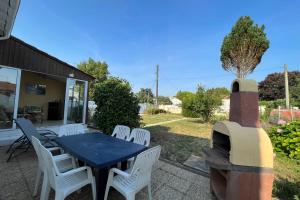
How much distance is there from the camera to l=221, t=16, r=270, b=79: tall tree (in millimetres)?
11883

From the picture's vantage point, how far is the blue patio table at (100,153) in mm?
1941

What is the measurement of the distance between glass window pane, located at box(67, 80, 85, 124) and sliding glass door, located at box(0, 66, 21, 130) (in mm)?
1817

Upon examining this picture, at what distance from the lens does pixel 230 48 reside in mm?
12758

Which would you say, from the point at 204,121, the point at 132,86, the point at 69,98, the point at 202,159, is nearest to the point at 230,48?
the point at 204,121

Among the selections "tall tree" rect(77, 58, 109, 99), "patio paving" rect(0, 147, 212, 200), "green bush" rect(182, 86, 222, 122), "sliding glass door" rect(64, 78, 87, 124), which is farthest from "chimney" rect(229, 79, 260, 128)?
"tall tree" rect(77, 58, 109, 99)

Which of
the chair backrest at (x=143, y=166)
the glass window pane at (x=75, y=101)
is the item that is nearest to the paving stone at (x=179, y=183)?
the chair backrest at (x=143, y=166)

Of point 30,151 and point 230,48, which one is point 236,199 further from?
point 230,48

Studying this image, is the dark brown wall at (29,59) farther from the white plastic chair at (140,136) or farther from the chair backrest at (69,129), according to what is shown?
the white plastic chair at (140,136)

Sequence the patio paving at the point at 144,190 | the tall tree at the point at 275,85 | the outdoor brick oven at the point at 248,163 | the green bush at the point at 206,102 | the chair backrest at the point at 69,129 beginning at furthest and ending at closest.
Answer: the tall tree at the point at 275,85 → the green bush at the point at 206,102 → the chair backrest at the point at 69,129 → the patio paving at the point at 144,190 → the outdoor brick oven at the point at 248,163

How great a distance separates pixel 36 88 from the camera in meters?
8.41

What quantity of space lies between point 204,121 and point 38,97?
1078 cm

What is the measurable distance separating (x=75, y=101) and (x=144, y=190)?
5.57m

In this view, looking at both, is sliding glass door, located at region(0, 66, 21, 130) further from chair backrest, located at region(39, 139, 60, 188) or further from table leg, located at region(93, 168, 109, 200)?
table leg, located at region(93, 168, 109, 200)

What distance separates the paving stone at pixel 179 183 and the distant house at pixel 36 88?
527cm
